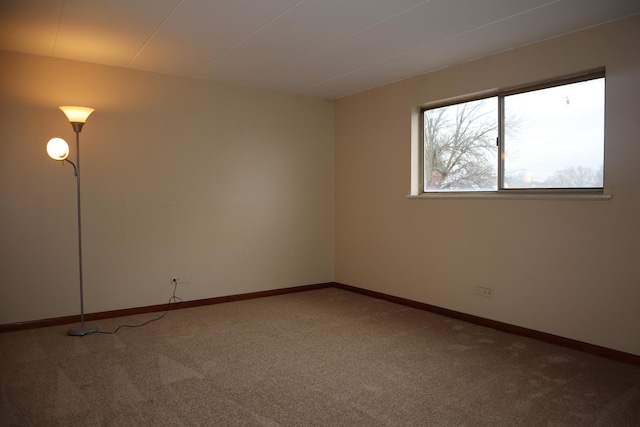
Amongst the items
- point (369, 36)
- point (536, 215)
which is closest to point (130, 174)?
point (369, 36)

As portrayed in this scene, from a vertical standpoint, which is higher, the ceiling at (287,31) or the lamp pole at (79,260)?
the ceiling at (287,31)

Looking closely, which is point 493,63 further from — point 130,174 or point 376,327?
point 130,174

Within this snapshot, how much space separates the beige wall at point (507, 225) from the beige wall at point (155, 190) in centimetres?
61

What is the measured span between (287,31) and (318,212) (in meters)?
2.72

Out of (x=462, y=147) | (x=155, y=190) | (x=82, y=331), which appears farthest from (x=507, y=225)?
(x=82, y=331)

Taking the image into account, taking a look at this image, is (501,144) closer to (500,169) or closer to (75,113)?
(500,169)

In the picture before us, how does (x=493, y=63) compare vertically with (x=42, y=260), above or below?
above

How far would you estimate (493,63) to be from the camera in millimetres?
3900

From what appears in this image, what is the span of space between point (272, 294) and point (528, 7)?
3847 mm

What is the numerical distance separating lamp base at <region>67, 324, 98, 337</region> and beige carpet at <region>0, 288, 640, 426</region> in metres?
0.07

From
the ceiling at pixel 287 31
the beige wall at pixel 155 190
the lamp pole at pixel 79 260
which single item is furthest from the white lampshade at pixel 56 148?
the ceiling at pixel 287 31

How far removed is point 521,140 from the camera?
3.86 meters

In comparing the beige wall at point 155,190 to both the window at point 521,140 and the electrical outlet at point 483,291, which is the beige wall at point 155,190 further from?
the electrical outlet at point 483,291

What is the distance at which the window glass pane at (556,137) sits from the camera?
11.1 ft
